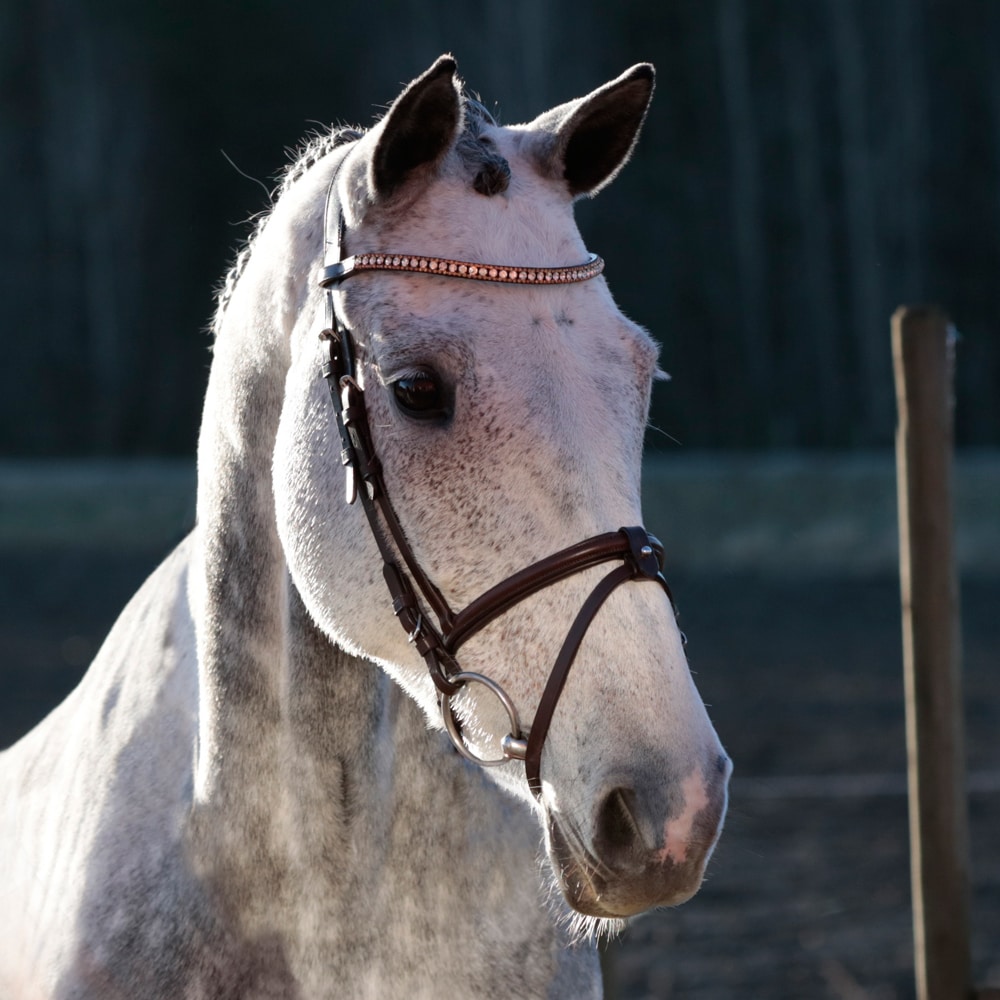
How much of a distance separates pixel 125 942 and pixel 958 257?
1392cm

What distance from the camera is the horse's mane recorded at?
5.80ft

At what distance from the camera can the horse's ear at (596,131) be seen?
6.09ft

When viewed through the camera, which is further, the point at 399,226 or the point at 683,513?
the point at 683,513

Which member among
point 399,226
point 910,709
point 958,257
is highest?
point 399,226

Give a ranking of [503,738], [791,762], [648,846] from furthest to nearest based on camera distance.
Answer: [791,762], [503,738], [648,846]

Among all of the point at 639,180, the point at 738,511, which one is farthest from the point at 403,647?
the point at 639,180

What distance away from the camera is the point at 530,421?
5.27 feet

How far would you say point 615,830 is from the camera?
152 cm

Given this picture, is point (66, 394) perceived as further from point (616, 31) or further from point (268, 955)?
point (268, 955)

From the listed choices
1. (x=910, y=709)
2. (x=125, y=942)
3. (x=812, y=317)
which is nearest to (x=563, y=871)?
(x=125, y=942)

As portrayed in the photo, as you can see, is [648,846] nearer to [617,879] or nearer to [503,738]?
[617,879]

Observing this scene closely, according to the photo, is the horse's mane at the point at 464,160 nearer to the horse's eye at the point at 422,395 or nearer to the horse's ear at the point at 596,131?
the horse's ear at the point at 596,131

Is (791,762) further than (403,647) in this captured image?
Yes

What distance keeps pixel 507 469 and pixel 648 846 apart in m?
0.48
